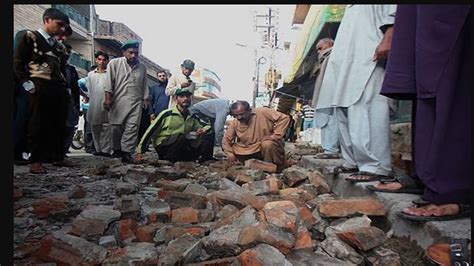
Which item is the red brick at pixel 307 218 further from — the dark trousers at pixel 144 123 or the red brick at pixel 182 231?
the dark trousers at pixel 144 123

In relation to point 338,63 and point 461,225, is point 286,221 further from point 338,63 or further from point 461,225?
point 338,63

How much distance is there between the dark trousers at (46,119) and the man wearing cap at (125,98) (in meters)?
0.86

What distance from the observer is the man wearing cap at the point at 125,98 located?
144 inches

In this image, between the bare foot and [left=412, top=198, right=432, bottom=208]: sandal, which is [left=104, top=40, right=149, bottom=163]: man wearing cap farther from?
[left=412, top=198, right=432, bottom=208]: sandal

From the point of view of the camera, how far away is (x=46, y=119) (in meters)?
2.68

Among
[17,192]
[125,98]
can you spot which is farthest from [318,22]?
[17,192]

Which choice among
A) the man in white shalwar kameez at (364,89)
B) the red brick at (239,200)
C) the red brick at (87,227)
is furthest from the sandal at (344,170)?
the red brick at (87,227)

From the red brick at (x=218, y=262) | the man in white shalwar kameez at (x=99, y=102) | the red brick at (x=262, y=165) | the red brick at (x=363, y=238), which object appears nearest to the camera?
the red brick at (x=218, y=262)

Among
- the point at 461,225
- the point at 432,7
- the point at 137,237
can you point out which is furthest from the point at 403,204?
the point at 137,237

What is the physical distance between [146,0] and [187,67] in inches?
120

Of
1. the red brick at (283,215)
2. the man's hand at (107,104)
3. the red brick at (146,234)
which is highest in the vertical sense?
the man's hand at (107,104)

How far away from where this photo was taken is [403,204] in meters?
1.42

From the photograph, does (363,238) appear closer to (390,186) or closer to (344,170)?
(390,186)

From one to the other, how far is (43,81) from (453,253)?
277cm
